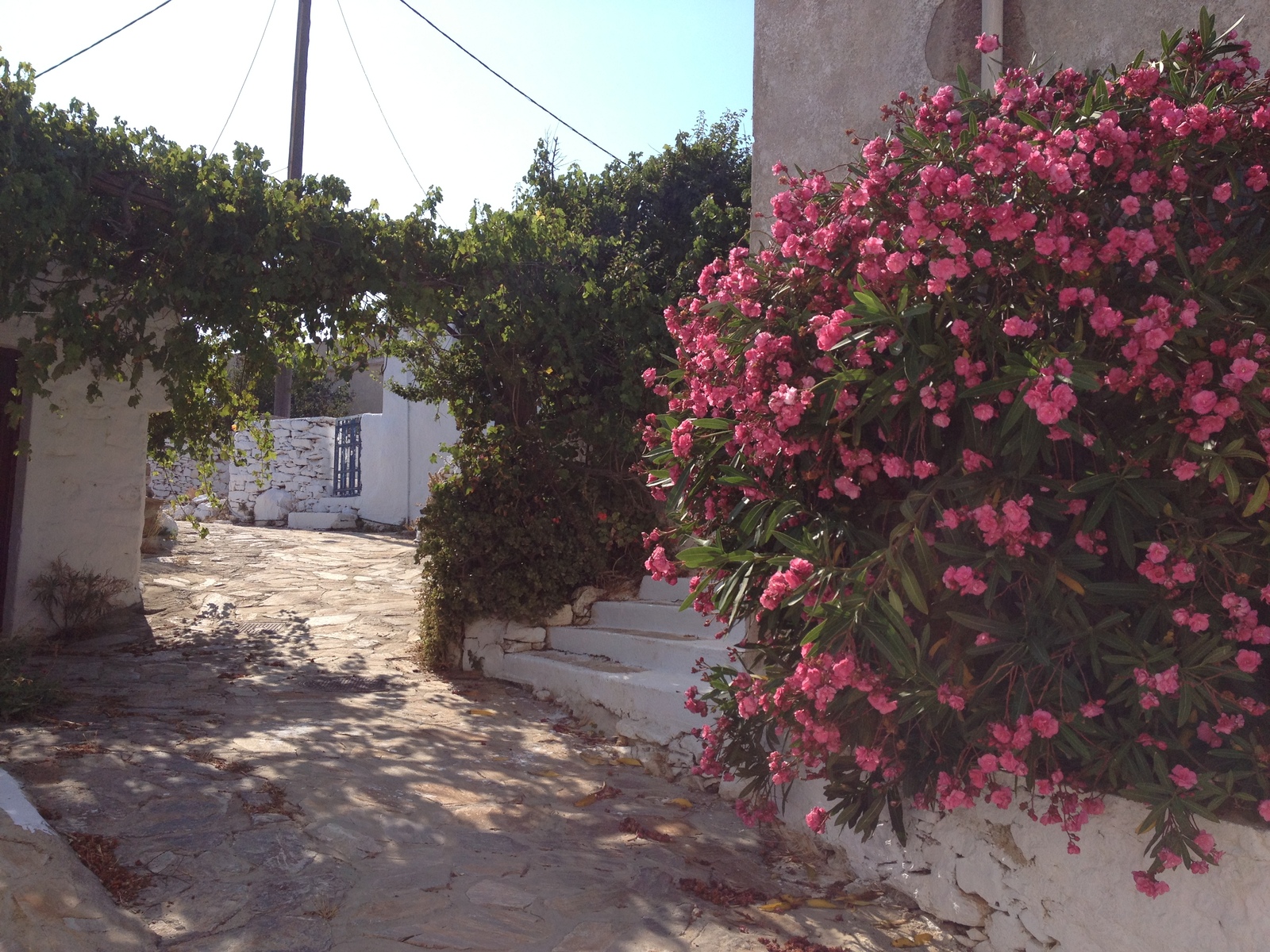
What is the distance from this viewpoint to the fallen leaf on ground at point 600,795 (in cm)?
416

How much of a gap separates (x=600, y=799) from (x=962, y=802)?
1925mm

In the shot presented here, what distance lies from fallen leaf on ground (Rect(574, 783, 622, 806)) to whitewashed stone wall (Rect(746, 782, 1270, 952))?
1.14 meters

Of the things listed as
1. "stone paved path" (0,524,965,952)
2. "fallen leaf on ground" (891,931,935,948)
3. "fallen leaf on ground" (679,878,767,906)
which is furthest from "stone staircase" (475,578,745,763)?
"fallen leaf on ground" (891,931,935,948)

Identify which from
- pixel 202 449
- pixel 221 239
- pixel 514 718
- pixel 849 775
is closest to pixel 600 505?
pixel 514 718

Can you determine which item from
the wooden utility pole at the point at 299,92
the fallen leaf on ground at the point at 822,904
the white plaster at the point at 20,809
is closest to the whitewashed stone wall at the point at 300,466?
the wooden utility pole at the point at 299,92

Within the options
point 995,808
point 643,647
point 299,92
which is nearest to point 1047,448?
point 995,808

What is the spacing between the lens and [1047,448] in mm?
2387

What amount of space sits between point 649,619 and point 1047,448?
13.3 feet

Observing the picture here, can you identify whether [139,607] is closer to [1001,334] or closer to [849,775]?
[849,775]

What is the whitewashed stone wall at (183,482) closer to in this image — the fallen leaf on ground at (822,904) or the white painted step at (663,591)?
the white painted step at (663,591)

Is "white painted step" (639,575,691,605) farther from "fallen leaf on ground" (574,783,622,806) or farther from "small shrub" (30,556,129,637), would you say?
"small shrub" (30,556,129,637)

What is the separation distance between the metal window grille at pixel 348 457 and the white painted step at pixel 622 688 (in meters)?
11.0

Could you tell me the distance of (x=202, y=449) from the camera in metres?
8.05

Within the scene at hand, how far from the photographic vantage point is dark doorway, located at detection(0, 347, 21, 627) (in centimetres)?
681
